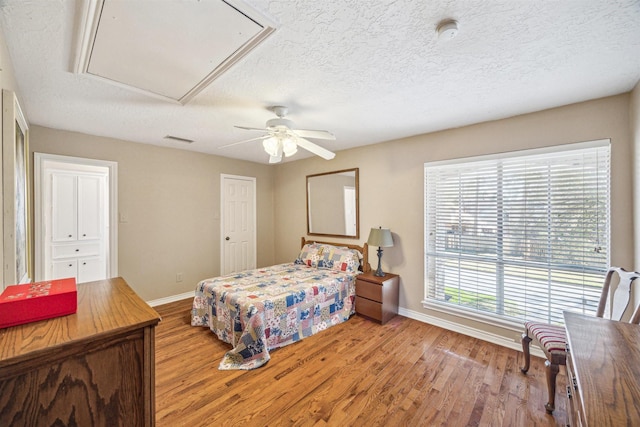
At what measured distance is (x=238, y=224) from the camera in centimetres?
473

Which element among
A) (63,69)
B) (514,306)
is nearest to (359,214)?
(514,306)

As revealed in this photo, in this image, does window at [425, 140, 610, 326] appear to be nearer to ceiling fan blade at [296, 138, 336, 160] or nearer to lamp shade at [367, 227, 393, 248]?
lamp shade at [367, 227, 393, 248]

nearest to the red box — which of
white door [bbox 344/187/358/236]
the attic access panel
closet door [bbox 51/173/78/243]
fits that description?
the attic access panel

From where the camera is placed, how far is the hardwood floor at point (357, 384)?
1745 millimetres

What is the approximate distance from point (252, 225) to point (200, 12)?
393 cm

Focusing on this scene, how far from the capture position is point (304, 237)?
4715 millimetres

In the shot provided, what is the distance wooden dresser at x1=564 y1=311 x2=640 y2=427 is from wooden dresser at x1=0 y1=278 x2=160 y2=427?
52.2 inches

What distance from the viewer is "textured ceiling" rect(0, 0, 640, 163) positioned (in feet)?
4.25

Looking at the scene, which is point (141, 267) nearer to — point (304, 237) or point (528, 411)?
point (304, 237)

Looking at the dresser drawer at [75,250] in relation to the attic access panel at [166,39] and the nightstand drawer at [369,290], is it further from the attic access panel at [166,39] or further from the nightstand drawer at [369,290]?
the nightstand drawer at [369,290]

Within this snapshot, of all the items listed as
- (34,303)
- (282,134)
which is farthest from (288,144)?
(34,303)

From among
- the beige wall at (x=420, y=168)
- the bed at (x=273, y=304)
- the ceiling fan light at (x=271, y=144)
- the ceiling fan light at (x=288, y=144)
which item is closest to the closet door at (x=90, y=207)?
the bed at (x=273, y=304)

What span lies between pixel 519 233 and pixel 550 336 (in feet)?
3.42

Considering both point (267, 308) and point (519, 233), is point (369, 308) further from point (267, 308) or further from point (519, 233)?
point (519, 233)
